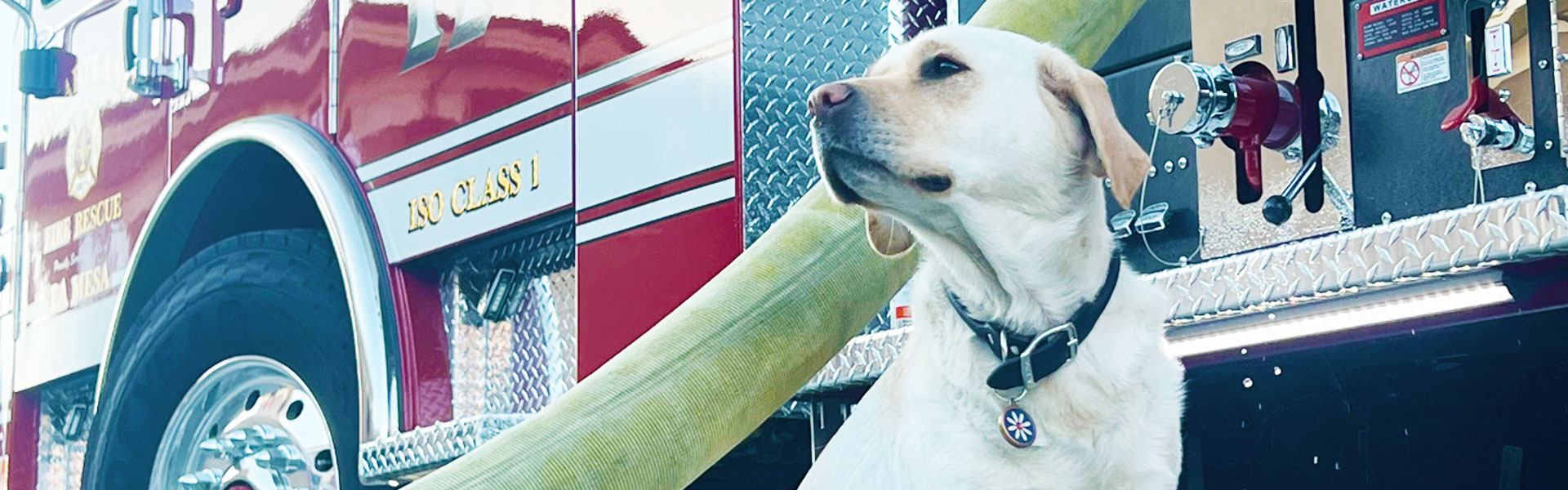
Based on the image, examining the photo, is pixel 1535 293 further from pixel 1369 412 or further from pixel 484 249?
pixel 484 249

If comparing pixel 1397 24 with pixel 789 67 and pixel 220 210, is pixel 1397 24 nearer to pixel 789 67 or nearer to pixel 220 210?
pixel 789 67

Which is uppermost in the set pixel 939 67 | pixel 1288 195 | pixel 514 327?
pixel 939 67

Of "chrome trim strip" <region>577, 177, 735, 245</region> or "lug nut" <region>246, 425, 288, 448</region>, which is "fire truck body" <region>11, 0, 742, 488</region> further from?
"lug nut" <region>246, 425, 288, 448</region>

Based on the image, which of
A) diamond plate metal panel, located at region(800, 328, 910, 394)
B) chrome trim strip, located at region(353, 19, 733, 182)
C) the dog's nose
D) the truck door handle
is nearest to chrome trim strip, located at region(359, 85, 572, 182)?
chrome trim strip, located at region(353, 19, 733, 182)

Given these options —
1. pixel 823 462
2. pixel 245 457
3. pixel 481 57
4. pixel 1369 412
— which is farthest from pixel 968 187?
pixel 245 457

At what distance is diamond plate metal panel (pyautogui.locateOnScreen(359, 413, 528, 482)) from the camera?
9.62ft

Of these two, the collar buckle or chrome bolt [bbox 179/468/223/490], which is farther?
chrome bolt [bbox 179/468/223/490]

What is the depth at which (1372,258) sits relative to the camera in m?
1.85

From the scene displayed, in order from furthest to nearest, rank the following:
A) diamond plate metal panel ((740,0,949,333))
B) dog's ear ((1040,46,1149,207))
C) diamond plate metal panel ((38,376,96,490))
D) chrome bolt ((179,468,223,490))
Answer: diamond plate metal panel ((38,376,96,490)), chrome bolt ((179,468,223,490)), diamond plate metal panel ((740,0,949,333)), dog's ear ((1040,46,1149,207))

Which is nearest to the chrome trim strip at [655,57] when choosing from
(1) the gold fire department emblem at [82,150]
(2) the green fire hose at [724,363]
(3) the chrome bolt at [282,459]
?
(2) the green fire hose at [724,363]

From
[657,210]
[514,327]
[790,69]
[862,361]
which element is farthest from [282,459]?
[862,361]

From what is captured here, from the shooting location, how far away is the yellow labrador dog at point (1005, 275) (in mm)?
1769

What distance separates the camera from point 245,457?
3754 mm

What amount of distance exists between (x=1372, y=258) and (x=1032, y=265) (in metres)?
0.32
